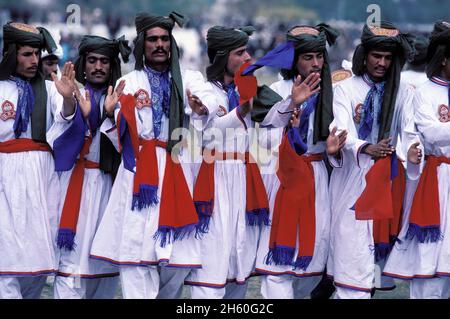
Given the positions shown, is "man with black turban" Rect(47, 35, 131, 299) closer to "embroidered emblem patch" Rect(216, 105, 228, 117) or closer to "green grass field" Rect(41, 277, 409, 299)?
"embroidered emblem patch" Rect(216, 105, 228, 117)

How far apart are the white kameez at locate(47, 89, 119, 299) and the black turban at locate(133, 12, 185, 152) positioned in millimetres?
524

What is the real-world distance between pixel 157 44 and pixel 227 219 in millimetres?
1424

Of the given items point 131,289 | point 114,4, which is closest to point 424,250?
point 131,289

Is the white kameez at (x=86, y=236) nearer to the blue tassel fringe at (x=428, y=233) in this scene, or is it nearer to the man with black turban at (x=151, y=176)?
the man with black turban at (x=151, y=176)

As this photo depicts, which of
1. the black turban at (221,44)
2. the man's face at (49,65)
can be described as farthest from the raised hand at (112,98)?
the man's face at (49,65)

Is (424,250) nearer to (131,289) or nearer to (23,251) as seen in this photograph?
(131,289)

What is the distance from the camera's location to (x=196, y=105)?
27.5 ft

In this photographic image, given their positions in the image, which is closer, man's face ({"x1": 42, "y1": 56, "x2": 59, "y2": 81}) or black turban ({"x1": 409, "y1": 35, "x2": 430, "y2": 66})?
man's face ({"x1": 42, "y1": 56, "x2": 59, "y2": 81})

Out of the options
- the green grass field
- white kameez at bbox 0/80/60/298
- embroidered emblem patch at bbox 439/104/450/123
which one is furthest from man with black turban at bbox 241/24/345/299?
white kameez at bbox 0/80/60/298

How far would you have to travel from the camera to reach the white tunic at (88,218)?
28.7 ft

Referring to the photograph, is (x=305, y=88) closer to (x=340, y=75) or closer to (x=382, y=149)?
(x=382, y=149)

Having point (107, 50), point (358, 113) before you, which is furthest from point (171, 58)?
point (358, 113)

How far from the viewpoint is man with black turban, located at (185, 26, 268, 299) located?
860cm

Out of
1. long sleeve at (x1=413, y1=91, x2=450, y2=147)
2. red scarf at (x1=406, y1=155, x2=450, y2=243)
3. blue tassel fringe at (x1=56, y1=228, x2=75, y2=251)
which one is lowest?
blue tassel fringe at (x1=56, y1=228, x2=75, y2=251)
